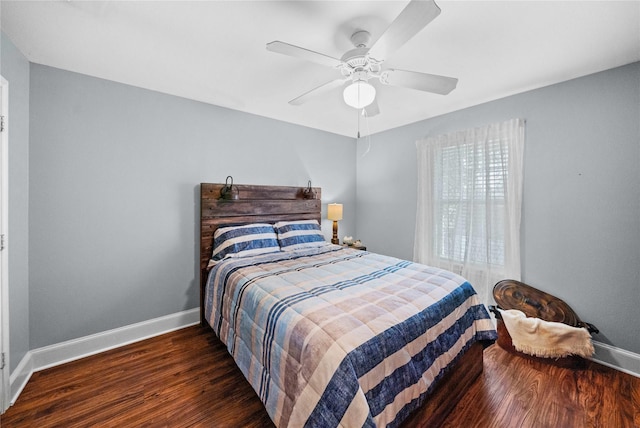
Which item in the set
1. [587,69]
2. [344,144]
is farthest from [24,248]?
[587,69]

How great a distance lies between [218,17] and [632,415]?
3579mm

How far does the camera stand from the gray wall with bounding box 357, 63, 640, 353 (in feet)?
6.79

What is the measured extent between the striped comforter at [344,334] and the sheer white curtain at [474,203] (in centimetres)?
111

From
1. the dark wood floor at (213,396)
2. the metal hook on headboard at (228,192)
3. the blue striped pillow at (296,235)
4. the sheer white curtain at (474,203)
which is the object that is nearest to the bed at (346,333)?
the dark wood floor at (213,396)

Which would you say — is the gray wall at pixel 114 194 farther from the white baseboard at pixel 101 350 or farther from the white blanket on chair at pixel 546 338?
the white blanket on chair at pixel 546 338

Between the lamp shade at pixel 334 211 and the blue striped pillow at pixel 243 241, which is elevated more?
the lamp shade at pixel 334 211

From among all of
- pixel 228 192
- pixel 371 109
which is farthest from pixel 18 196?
pixel 371 109

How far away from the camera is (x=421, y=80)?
1.74 m

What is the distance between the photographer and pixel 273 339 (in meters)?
1.44

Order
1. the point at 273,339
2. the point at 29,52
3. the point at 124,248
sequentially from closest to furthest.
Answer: the point at 273,339, the point at 29,52, the point at 124,248

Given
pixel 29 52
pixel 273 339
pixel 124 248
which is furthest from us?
pixel 124 248

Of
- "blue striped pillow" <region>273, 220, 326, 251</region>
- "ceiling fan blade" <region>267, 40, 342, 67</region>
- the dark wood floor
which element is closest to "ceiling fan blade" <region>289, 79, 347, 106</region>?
"ceiling fan blade" <region>267, 40, 342, 67</region>

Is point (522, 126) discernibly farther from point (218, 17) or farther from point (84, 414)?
point (84, 414)

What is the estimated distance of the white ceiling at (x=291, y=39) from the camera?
148cm
